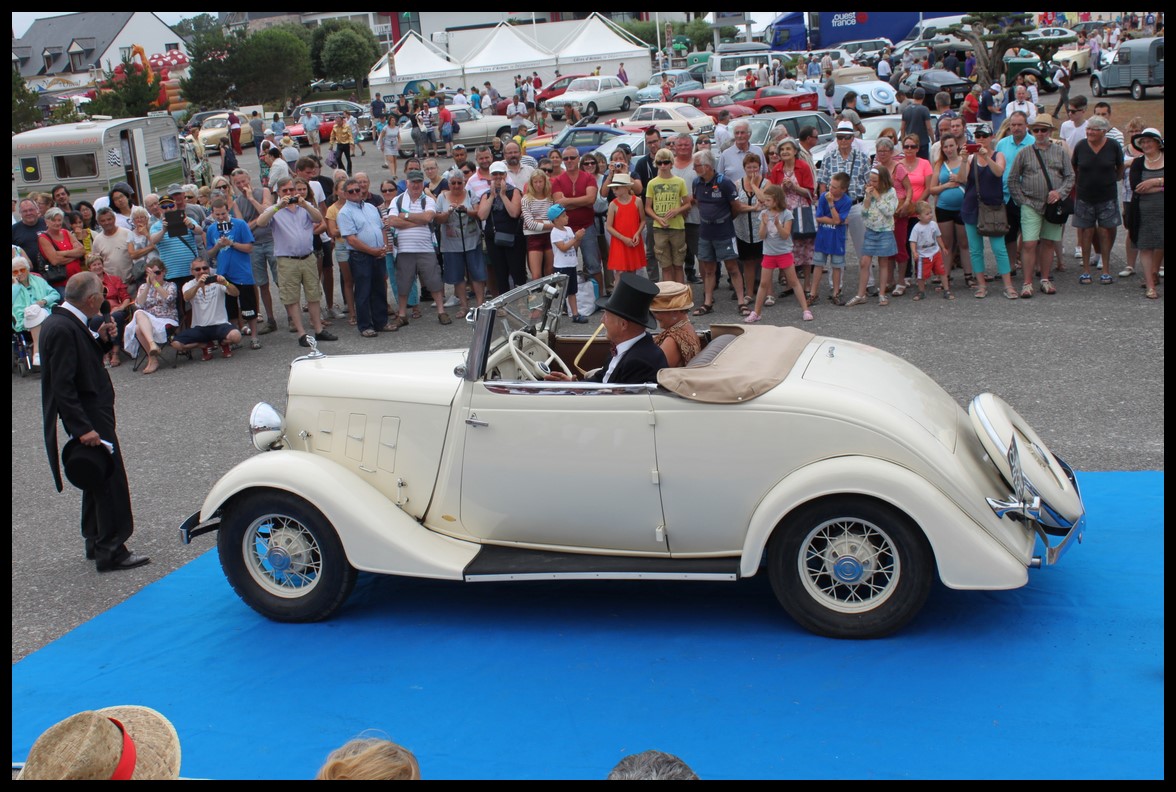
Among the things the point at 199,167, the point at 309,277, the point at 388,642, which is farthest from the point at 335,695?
the point at 199,167

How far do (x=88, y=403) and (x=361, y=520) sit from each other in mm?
2213

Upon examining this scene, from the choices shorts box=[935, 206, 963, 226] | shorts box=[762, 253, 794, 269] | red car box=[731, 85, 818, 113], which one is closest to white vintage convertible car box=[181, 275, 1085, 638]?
shorts box=[762, 253, 794, 269]

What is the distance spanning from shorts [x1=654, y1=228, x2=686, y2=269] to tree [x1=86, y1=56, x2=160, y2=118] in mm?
36377

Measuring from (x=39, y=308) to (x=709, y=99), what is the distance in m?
25.4

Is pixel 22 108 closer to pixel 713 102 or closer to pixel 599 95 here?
pixel 599 95

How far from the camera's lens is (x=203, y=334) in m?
11.8

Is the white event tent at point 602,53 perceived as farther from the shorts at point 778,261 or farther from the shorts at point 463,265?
the shorts at point 778,261

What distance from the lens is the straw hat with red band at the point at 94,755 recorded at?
8.49 feet

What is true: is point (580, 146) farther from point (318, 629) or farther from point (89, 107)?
point (89, 107)

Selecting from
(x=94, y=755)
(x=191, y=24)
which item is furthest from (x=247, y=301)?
(x=191, y=24)

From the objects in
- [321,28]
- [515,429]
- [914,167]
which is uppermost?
[321,28]

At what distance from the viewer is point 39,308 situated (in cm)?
1202

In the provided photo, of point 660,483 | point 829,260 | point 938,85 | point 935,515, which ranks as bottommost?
point 935,515
